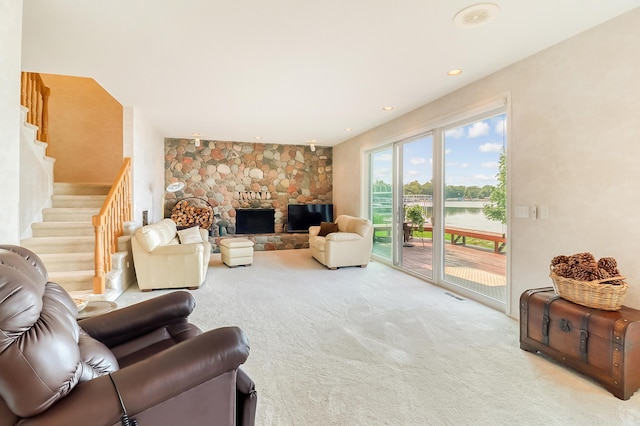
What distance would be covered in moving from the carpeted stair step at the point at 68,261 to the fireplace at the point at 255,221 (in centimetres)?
369

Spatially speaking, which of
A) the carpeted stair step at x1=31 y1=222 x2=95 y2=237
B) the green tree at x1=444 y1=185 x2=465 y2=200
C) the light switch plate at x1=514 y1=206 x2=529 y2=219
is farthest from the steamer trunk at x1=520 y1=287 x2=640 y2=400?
the carpeted stair step at x1=31 y1=222 x2=95 y2=237

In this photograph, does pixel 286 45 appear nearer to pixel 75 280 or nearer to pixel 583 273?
pixel 583 273

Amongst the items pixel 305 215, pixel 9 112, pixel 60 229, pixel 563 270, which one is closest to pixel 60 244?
pixel 60 229

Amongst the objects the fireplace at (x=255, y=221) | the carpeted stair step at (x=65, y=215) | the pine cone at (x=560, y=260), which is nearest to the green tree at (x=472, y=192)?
the pine cone at (x=560, y=260)

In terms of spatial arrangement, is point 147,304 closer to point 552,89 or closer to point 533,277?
point 533,277

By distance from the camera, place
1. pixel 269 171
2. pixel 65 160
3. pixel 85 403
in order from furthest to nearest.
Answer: pixel 269 171 < pixel 65 160 < pixel 85 403

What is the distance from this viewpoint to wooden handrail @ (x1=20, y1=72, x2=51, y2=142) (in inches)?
171

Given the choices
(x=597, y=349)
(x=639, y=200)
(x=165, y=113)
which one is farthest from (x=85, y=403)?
(x=165, y=113)

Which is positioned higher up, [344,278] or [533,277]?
[533,277]

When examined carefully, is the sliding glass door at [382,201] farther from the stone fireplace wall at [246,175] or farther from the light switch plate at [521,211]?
the light switch plate at [521,211]

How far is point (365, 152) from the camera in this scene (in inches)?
259

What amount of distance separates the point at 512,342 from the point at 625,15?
262 cm

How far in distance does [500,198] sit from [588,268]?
1.48 meters

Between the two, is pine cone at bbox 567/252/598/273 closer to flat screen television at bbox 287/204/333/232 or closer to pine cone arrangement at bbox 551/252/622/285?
pine cone arrangement at bbox 551/252/622/285
